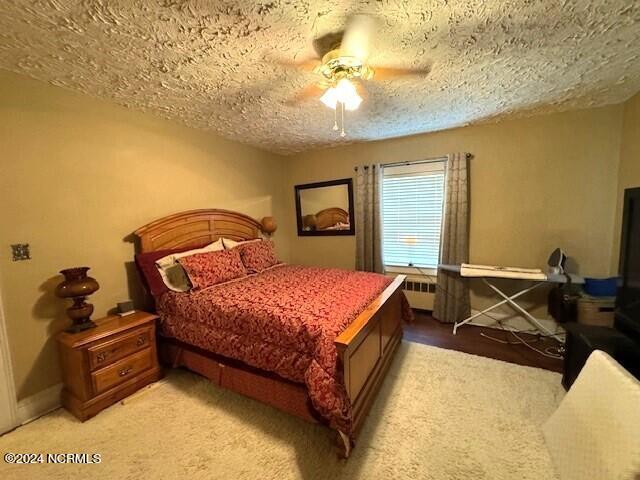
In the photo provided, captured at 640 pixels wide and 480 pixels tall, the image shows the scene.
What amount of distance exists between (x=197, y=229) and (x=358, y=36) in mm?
2423

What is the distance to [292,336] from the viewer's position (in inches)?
63.1

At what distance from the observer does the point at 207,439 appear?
1603 mm

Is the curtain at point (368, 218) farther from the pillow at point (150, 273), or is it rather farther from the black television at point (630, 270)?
the pillow at point (150, 273)

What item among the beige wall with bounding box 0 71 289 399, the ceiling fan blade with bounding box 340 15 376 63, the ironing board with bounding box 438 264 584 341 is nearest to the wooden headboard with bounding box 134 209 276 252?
the beige wall with bounding box 0 71 289 399

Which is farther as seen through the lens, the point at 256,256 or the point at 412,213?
the point at 412,213

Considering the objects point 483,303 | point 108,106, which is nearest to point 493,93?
Answer: point 483,303

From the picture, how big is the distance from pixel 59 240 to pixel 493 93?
3736mm

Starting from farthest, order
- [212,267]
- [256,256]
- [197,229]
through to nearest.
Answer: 1. [256,256]
2. [197,229]
3. [212,267]

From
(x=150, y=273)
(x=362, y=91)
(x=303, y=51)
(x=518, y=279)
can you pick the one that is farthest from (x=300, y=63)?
(x=518, y=279)

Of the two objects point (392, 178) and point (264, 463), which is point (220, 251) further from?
point (392, 178)

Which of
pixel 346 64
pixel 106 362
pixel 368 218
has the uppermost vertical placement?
pixel 346 64

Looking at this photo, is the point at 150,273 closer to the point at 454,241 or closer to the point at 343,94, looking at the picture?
the point at 343,94

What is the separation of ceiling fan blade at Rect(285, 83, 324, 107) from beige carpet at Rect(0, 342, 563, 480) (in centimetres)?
247

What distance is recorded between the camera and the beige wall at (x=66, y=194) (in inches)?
69.1
